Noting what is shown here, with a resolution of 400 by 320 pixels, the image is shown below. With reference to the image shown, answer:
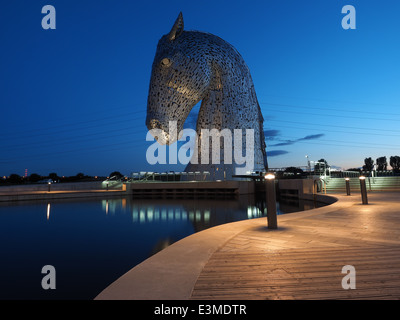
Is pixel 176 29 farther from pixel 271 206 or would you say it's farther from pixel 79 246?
pixel 271 206

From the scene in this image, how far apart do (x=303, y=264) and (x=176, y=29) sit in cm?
1852

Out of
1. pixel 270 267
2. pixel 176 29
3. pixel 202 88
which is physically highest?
pixel 176 29

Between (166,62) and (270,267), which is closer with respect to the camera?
(270,267)

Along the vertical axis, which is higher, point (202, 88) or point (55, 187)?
point (202, 88)

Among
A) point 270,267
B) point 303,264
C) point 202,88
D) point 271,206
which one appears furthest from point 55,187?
point 303,264

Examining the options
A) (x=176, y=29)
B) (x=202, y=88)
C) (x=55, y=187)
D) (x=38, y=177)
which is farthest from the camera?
(x=38, y=177)

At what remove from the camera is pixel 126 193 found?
22.2m

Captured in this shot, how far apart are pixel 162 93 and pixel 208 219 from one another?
37.9ft

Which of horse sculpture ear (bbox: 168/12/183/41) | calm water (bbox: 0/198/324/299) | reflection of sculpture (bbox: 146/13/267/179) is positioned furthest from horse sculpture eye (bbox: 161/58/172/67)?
calm water (bbox: 0/198/324/299)

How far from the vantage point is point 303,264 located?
293 centimetres

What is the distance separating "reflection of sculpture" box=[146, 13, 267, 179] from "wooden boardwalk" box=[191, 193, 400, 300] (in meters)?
15.5

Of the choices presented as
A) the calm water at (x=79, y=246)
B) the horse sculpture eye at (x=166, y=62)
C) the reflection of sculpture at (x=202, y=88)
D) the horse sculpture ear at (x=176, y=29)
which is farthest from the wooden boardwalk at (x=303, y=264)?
the horse sculpture ear at (x=176, y=29)

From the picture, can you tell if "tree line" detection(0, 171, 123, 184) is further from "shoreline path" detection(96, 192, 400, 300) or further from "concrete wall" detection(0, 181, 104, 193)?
"shoreline path" detection(96, 192, 400, 300)
